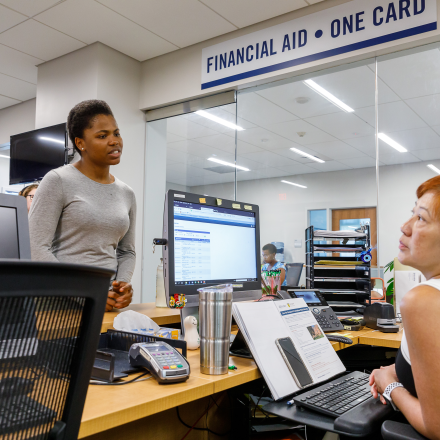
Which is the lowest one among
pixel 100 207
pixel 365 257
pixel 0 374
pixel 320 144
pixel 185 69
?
pixel 0 374

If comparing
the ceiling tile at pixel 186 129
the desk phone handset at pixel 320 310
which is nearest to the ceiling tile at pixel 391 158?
the ceiling tile at pixel 186 129

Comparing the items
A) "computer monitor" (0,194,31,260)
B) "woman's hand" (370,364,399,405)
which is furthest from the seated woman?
"computer monitor" (0,194,31,260)

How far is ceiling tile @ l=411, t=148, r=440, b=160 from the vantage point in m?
3.01

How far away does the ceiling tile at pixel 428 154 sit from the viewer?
3010mm

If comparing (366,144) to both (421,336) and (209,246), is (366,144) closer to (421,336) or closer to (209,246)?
(209,246)

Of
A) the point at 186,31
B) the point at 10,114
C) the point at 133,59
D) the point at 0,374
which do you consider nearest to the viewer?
the point at 0,374

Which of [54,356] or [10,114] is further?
[10,114]

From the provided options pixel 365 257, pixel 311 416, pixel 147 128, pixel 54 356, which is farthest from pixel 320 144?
pixel 54 356

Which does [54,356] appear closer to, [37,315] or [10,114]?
[37,315]

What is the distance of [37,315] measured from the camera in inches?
21.0

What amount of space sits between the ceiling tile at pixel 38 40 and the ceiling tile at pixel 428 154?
2.98 metres

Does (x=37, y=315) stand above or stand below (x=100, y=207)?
below

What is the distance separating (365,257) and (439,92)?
1.52m

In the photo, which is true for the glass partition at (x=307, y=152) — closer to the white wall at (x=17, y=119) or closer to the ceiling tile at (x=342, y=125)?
the ceiling tile at (x=342, y=125)
